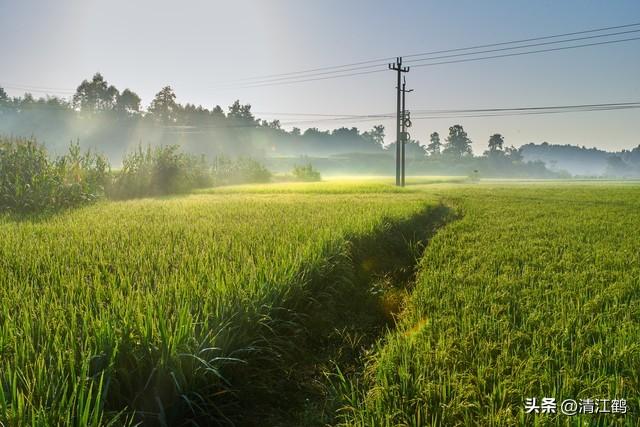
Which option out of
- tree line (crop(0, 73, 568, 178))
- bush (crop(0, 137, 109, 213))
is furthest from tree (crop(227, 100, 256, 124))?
bush (crop(0, 137, 109, 213))

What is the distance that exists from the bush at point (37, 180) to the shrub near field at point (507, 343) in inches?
384

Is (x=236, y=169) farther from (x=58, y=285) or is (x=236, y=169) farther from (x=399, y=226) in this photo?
(x=58, y=285)

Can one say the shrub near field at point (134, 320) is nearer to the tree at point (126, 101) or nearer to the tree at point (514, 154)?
the tree at point (126, 101)

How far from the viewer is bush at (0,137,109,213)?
9.69 meters

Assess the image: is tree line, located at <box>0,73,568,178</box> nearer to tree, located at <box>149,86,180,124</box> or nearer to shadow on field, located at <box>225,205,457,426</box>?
tree, located at <box>149,86,180,124</box>

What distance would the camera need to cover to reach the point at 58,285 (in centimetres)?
321

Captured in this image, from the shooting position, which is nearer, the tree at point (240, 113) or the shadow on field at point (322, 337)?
the shadow on field at point (322, 337)

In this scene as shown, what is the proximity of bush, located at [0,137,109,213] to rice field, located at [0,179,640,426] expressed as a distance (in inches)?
202

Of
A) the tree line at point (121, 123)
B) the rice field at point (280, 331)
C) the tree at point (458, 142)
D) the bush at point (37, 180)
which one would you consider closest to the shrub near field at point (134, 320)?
the rice field at point (280, 331)

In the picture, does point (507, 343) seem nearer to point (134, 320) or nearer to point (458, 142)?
point (134, 320)

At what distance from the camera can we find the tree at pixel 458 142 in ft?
375

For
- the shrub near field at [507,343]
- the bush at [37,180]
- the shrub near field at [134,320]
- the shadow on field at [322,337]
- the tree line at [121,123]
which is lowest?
the shadow on field at [322,337]

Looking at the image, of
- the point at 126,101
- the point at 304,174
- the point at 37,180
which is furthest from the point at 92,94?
the point at 37,180

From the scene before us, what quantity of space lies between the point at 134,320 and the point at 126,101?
7893cm
